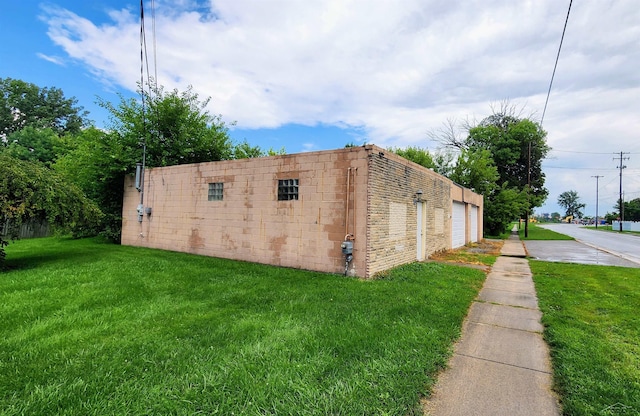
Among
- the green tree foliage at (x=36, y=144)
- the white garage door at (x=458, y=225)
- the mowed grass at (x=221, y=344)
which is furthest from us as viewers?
the green tree foliage at (x=36, y=144)

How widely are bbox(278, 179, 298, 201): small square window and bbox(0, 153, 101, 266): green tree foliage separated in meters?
5.44

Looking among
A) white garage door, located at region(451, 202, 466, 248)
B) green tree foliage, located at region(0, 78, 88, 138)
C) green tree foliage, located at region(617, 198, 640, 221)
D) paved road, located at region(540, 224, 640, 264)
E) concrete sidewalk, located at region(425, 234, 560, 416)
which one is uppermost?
green tree foliage, located at region(0, 78, 88, 138)

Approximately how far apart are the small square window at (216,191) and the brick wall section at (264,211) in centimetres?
13

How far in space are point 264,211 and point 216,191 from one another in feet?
7.02

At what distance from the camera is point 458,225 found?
1495 cm

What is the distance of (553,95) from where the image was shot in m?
10.7

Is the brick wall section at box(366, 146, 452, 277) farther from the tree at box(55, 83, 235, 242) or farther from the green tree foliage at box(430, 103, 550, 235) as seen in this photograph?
the green tree foliage at box(430, 103, 550, 235)

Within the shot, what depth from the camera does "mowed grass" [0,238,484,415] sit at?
233 centimetres

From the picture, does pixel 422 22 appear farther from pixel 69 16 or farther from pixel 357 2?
pixel 69 16

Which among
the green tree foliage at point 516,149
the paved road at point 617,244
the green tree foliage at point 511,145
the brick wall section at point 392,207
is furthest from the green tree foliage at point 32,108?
the paved road at point 617,244

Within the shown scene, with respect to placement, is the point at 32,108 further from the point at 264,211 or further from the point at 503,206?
the point at 503,206

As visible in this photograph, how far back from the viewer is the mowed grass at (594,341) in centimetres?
247

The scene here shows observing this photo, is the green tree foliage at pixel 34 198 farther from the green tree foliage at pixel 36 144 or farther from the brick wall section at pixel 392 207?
the green tree foliage at pixel 36 144

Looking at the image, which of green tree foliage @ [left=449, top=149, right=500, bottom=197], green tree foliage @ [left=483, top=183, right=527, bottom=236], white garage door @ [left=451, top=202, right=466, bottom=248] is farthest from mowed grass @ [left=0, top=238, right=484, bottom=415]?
green tree foliage @ [left=483, top=183, right=527, bottom=236]
